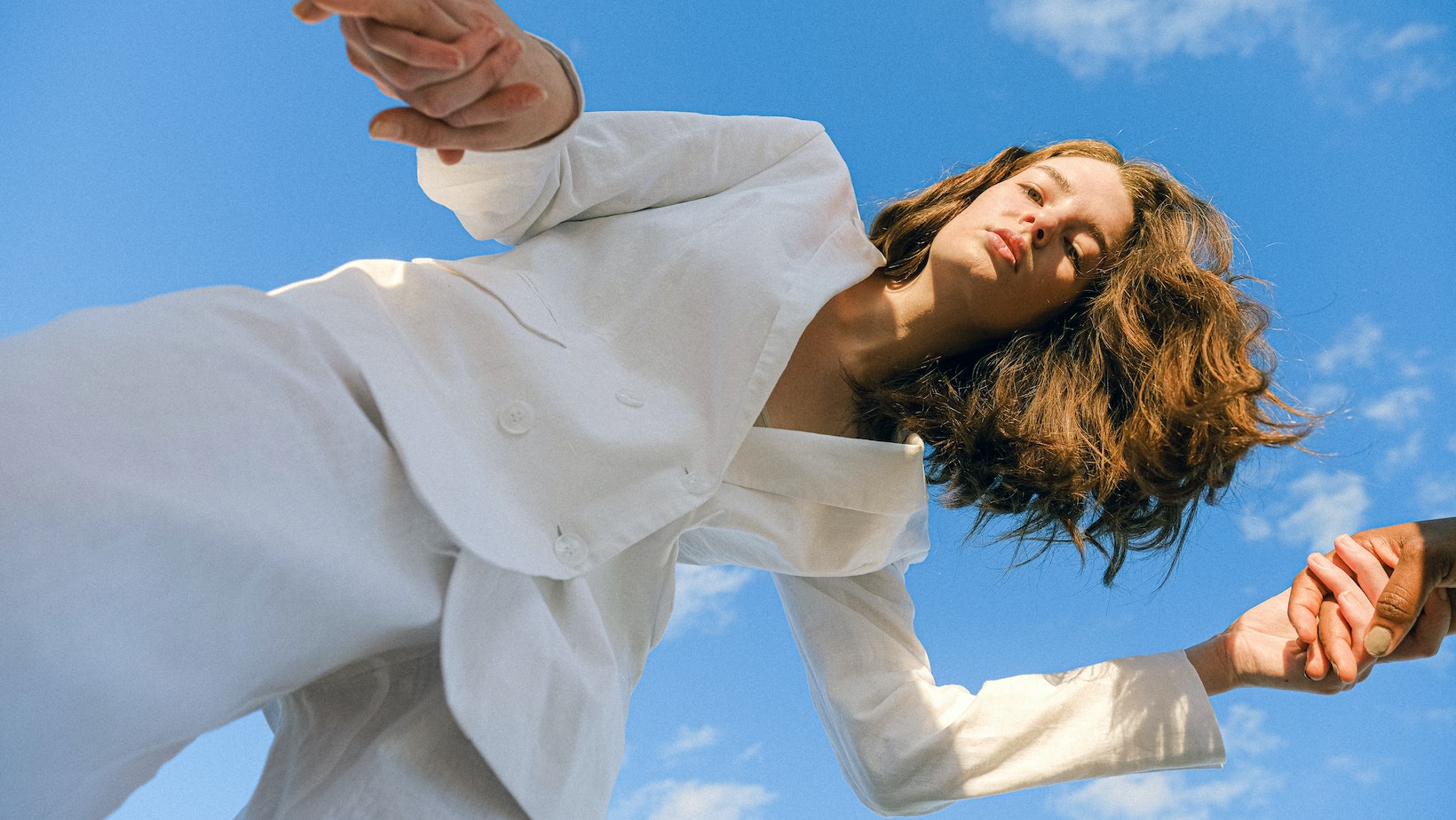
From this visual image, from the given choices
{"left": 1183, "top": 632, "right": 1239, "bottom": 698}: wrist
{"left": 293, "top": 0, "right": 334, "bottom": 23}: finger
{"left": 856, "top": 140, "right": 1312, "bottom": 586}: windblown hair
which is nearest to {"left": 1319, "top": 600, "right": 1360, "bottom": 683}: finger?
{"left": 1183, "top": 632, "right": 1239, "bottom": 698}: wrist

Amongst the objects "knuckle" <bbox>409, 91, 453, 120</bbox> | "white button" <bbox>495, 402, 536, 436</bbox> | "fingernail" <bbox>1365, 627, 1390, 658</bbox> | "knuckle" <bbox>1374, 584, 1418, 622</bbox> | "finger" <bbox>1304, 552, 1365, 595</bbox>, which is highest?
"knuckle" <bbox>409, 91, 453, 120</bbox>

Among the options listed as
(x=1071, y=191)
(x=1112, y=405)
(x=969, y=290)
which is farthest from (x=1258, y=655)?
(x=1071, y=191)

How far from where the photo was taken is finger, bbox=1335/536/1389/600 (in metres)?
1.38

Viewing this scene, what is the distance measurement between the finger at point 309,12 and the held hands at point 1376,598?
4.88ft

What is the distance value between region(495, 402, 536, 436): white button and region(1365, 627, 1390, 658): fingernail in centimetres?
117

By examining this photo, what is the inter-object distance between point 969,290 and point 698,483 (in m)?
0.69

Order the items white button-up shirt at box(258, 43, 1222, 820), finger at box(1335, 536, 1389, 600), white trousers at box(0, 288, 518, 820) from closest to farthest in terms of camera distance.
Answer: white trousers at box(0, 288, 518, 820) → white button-up shirt at box(258, 43, 1222, 820) → finger at box(1335, 536, 1389, 600)

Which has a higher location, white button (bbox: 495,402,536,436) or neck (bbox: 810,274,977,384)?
neck (bbox: 810,274,977,384)

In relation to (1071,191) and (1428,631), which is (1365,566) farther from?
(1071,191)

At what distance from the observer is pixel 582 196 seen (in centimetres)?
146

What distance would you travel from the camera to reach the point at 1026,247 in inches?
66.5

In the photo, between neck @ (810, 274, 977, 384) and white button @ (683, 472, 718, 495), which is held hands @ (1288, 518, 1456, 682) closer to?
neck @ (810, 274, 977, 384)

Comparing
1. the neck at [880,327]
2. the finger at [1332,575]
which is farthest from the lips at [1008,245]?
the finger at [1332,575]

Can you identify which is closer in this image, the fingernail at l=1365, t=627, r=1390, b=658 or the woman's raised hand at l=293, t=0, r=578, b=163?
the woman's raised hand at l=293, t=0, r=578, b=163
